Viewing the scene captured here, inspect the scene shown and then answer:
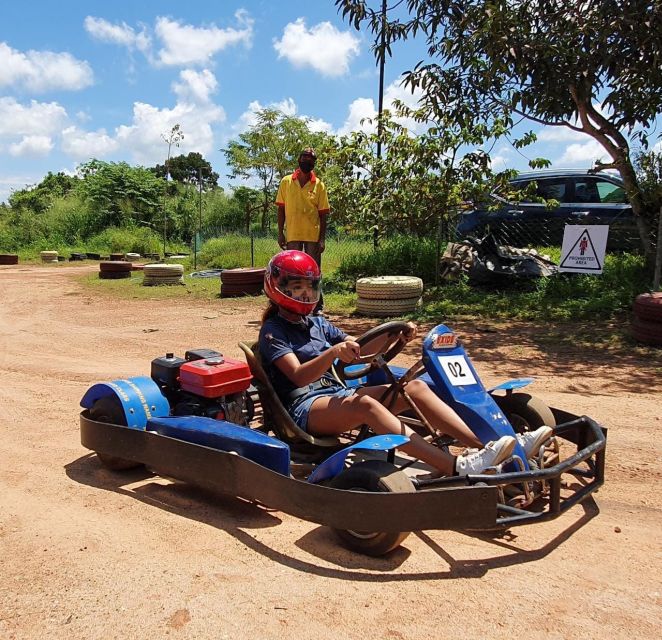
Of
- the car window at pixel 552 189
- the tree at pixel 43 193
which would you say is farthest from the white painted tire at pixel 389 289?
the tree at pixel 43 193

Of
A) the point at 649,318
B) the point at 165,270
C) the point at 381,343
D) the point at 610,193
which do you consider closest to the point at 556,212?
the point at 610,193

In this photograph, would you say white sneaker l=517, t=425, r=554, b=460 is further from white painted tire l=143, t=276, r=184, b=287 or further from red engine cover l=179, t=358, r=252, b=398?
white painted tire l=143, t=276, r=184, b=287

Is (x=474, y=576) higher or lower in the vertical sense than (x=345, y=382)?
lower

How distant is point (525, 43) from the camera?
26.3ft

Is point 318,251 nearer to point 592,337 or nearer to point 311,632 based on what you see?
point 592,337

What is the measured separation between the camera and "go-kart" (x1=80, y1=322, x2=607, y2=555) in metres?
2.52

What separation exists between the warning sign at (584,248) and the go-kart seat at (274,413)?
6.31 m

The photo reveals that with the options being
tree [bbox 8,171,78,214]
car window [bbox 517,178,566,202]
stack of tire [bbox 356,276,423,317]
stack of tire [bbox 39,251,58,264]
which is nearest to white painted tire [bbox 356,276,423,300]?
stack of tire [bbox 356,276,423,317]

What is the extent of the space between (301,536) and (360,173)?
30.1 feet

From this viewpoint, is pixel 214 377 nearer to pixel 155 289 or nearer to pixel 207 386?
pixel 207 386

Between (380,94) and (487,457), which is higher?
(380,94)

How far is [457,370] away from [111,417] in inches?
73.7

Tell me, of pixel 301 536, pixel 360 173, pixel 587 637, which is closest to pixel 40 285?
pixel 360 173

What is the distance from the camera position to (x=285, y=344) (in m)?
3.33
